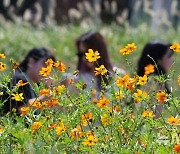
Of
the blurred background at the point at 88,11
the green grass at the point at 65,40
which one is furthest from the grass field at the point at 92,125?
the blurred background at the point at 88,11

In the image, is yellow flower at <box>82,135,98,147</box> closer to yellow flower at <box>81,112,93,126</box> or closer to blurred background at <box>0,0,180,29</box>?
yellow flower at <box>81,112,93,126</box>

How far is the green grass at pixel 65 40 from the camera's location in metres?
11.7

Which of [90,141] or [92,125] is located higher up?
[92,125]

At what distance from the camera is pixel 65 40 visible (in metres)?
13.3

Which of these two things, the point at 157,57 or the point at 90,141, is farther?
the point at 157,57

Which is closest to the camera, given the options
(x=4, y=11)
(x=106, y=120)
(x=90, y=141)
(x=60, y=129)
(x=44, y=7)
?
(x=90, y=141)

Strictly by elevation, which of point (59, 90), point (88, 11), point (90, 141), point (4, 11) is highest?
point (4, 11)

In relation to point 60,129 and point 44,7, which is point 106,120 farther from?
point 44,7

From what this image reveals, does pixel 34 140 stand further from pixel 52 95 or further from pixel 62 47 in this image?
pixel 62 47

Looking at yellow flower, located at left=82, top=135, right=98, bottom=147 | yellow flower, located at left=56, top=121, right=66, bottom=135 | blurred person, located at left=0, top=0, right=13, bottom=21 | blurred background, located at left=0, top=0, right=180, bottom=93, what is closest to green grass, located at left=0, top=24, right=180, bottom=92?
blurred background, located at left=0, top=0, right=180, bottom=93

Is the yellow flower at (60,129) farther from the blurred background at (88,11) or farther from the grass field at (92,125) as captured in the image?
the blurred background at (88,11)

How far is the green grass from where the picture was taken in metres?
11.7

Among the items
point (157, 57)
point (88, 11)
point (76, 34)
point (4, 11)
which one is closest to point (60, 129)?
point (157, 57)

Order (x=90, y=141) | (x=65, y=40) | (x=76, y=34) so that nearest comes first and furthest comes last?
(x=90, y=141) < (x=65, y=40) < (x=76, y=34)
